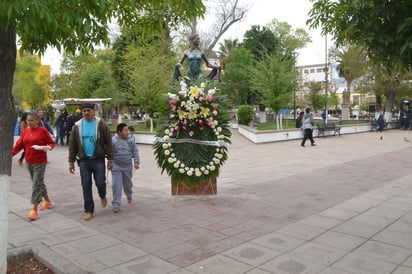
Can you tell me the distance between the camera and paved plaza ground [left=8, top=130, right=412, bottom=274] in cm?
396

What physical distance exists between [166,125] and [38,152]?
7.31 feet

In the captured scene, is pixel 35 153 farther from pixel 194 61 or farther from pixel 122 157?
pixel 194 61

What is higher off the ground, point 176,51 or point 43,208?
point 176,51

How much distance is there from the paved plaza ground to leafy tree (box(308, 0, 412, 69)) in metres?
2.27

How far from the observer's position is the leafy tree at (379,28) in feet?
12.7

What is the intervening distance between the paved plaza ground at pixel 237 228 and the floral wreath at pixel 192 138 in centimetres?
64

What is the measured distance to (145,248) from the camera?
443 centimetres

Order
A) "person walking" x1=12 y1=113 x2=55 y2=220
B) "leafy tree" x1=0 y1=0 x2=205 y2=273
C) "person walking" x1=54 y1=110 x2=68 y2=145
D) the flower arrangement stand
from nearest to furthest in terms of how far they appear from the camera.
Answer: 1. "leafy tree" x1=0 y1=0 x2=205 y2=273
2. "person walking" x1=12 y1=113 x2=55 y2=220
3. the flower arrangement stand
4. "person walking" x1=54 y1=110 x2=68 y2=145

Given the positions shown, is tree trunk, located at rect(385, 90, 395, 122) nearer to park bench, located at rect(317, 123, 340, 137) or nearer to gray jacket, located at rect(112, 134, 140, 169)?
park bench, located at rect(317, 123, 340, 137)

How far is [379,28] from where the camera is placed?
160 inches

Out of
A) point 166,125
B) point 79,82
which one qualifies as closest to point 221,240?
point 166,125

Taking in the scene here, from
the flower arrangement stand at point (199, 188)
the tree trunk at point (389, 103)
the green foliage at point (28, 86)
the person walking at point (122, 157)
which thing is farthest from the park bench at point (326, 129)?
the green foliage at point (28, 86)

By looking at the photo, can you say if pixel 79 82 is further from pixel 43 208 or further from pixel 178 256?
pixel 178 256

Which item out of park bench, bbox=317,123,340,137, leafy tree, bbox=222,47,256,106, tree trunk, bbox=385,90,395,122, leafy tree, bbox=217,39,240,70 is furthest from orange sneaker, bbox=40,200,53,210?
leafy tree, bbox=217,39,240,70
